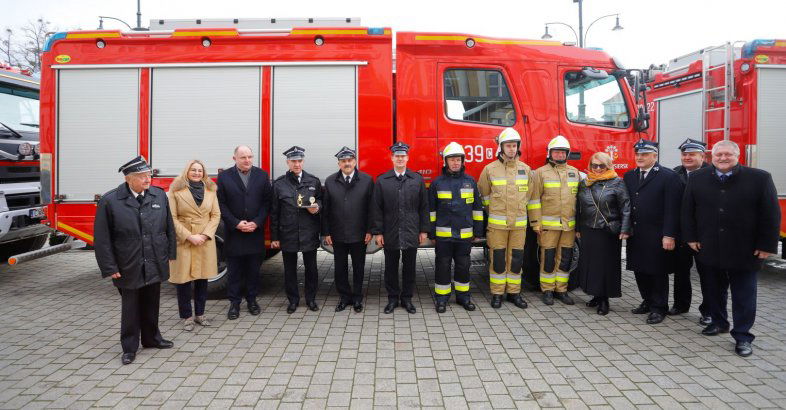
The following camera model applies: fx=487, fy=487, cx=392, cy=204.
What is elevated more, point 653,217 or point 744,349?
point 653,217

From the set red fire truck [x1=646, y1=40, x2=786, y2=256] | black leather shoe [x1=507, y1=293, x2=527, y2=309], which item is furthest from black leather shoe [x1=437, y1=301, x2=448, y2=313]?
red fire truck [x1=646, y1=40, x2=786, y2=256]

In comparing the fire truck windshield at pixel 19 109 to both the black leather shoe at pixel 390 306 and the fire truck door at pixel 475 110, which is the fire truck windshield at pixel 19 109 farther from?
the fire truck door at pixel 475 110

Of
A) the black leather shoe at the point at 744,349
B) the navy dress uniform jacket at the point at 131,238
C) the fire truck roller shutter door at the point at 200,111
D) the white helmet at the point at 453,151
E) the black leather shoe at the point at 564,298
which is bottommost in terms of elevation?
the black leather shoe at the point at 744,349

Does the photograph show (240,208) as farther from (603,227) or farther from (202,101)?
(603,227)

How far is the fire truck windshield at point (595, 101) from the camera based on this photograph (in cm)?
568

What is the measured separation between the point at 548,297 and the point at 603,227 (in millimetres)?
1010

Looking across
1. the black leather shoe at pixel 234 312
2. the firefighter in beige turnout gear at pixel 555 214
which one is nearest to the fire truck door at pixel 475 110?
the firefighter in beige turnout gear at pixel 555 214

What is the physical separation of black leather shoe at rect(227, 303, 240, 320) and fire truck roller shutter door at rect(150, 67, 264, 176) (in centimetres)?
148

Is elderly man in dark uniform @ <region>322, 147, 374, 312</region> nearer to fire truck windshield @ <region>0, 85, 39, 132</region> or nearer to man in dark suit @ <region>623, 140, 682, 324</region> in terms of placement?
man in dark suit @ <region>623, 140, 682, 324</region>

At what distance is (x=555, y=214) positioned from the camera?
524cm


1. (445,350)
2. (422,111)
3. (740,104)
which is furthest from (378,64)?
(740,104)

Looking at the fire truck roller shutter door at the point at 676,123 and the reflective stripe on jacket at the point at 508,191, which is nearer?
the reflective stripe on jacket at the point at 508,191

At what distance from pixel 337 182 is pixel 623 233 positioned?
9.69ft

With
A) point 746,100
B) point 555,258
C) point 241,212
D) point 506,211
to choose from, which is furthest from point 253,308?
point 746,100
